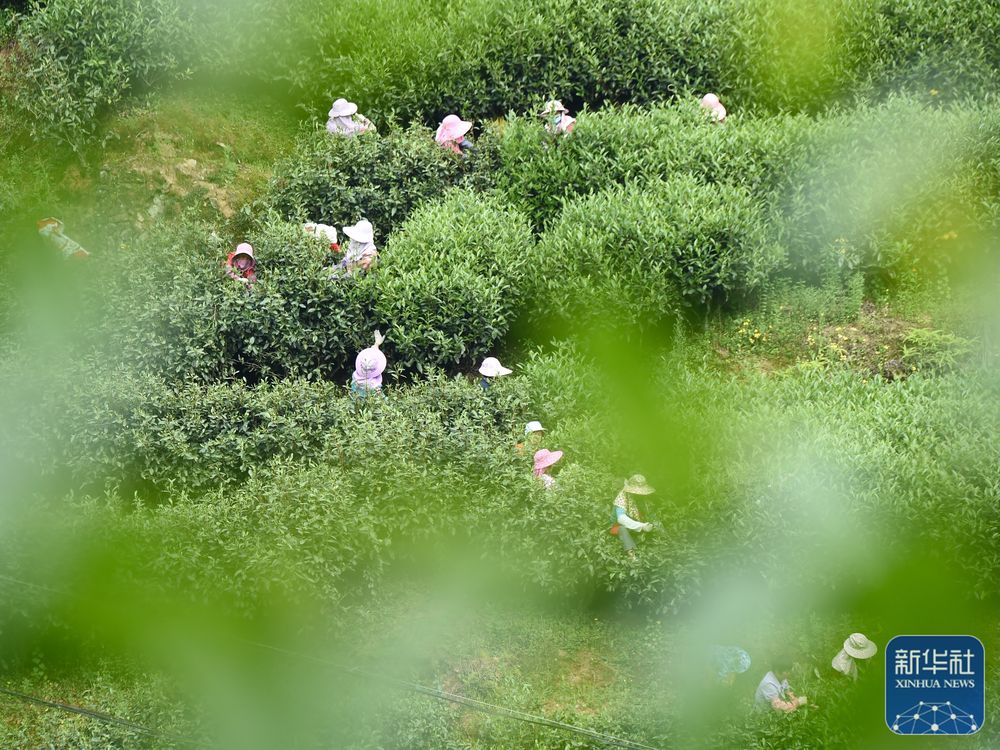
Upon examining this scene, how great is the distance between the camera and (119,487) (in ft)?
37.7

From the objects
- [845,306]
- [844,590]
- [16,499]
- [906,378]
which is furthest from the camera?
[845,306]

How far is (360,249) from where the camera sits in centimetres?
1328

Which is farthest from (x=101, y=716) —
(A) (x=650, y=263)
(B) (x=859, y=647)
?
(A) (x=650, y=263)

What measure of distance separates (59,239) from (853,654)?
7750 mm

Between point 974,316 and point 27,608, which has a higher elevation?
point 974,316

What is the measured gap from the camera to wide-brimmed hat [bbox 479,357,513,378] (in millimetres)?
12305

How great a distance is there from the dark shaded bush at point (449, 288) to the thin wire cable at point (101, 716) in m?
3.75

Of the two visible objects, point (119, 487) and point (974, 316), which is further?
point (974, 316)

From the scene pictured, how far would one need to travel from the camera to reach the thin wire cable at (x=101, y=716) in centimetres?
980

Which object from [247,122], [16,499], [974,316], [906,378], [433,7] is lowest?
[16,499]

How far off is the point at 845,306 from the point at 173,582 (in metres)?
5.99

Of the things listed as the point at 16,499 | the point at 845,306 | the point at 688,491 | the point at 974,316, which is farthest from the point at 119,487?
the point at 974,316

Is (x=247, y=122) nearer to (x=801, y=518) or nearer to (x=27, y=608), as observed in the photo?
A: (x=27, y=608)

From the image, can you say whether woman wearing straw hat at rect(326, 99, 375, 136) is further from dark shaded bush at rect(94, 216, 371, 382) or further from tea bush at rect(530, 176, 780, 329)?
tea bush at rect(530, 176, 780, 329)
